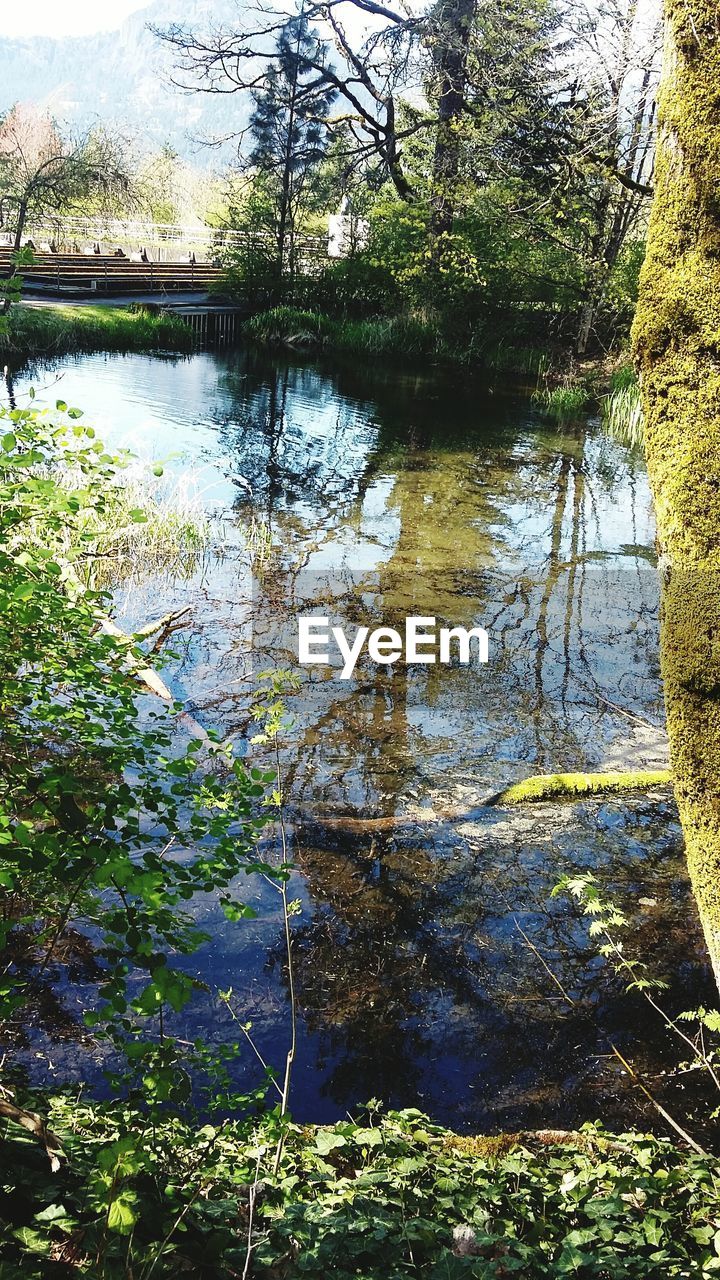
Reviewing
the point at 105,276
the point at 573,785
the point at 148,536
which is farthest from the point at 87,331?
the point at 573,785

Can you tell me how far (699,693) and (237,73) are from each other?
26813 millimetres

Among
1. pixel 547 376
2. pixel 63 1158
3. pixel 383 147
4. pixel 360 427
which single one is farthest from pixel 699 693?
pixel 383 147

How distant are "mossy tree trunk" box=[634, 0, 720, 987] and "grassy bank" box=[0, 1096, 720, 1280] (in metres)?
0.66

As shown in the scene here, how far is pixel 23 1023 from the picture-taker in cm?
349

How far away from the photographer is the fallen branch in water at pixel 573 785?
17.5 feet

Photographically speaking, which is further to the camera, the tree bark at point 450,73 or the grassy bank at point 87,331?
the tree bark at point 450,73

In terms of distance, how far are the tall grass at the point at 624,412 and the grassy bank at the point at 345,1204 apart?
1369cm

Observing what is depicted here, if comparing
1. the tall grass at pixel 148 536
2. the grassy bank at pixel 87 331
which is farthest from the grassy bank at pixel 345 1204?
the grassy bank at pixel 87 331

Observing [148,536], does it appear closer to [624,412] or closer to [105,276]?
[624,412]

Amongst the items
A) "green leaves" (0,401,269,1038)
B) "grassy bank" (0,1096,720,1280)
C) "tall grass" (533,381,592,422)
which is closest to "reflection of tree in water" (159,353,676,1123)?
"grassy bank" (0,1096,720,1280)

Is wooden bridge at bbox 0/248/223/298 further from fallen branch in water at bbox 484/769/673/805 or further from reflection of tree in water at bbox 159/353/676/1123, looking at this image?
fallen branch in water at bbox 484/769/673/805

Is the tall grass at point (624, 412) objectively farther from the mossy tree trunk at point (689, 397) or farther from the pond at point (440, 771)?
the mossy tree trunk at point (689, 397)

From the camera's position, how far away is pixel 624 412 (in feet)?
52.3

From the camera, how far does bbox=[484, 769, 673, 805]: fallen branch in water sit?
17.5ft
